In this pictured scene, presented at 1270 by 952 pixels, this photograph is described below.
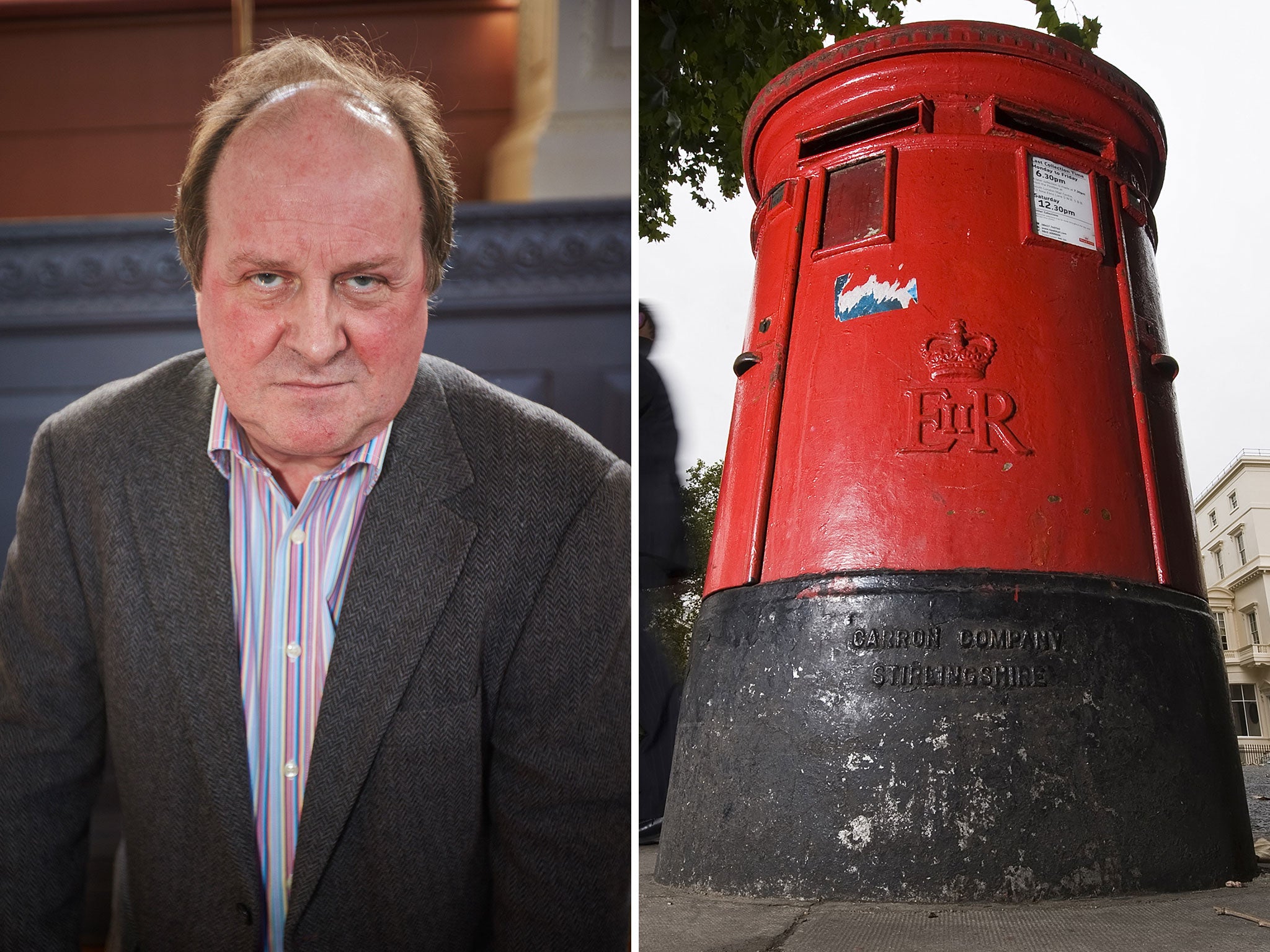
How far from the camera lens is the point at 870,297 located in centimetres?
285

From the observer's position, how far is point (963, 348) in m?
2.69

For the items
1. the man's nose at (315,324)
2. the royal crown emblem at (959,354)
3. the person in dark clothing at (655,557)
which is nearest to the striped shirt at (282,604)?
the man's nose at (315,324)

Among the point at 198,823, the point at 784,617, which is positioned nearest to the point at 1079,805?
the point at 784,617

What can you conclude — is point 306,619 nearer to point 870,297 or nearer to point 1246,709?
point 870,297

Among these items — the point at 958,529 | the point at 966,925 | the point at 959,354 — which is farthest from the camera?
the point at 959,354

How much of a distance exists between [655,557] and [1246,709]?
2097mm

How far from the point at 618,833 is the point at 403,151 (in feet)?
4.27

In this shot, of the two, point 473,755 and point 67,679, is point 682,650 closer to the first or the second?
point 473,755

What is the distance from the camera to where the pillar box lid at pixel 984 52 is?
9.45ft

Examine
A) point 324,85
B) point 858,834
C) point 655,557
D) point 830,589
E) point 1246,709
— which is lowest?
point 858,834

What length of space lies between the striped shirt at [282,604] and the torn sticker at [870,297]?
1.52m

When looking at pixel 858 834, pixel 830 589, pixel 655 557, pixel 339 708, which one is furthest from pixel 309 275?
pixel 655 557

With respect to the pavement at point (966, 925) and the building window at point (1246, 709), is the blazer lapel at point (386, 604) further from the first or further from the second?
the building window at point (1246, 709)

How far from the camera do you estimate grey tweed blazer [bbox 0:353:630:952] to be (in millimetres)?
1714
